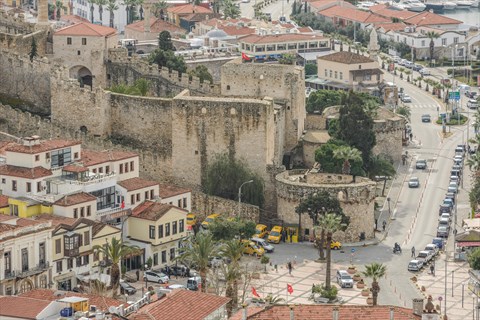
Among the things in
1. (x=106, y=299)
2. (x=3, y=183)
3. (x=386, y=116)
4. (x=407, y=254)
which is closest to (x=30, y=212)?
(x=3, y=183)

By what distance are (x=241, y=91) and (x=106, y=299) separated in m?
50.8

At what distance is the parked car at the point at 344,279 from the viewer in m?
142

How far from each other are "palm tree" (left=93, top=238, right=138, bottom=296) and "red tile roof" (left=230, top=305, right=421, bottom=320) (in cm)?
2166

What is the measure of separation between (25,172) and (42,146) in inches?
117

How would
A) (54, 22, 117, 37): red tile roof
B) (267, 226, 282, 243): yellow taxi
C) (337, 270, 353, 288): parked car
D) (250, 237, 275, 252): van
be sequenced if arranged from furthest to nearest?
(54, 22, 117, 37): red tile roof < (267, 226, 282, 243): yellow taxi < (250, 237, 275, 252): van < (337, 270, 353, 288): parked car

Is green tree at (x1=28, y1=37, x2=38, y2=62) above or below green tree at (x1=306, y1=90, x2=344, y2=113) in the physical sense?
above

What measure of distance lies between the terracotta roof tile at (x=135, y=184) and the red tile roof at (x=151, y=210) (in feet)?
4.51

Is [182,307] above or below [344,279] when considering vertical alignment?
above

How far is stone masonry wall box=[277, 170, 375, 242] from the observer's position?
505ft

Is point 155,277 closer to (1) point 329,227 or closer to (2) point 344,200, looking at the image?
(1) point 329,227

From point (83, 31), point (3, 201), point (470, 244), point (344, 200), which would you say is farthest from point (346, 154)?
point (3, 201)

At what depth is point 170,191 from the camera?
15175 cm

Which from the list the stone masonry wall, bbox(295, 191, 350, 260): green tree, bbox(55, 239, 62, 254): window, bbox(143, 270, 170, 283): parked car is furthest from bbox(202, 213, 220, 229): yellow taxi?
bbox(55, 239, 62, 254): window

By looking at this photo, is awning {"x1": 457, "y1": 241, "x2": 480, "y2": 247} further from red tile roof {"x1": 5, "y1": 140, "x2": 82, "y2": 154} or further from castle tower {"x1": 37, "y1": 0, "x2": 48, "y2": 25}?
castle tower {"x1": 37, "y1": 0, "x2": 48, "y2": 25}
